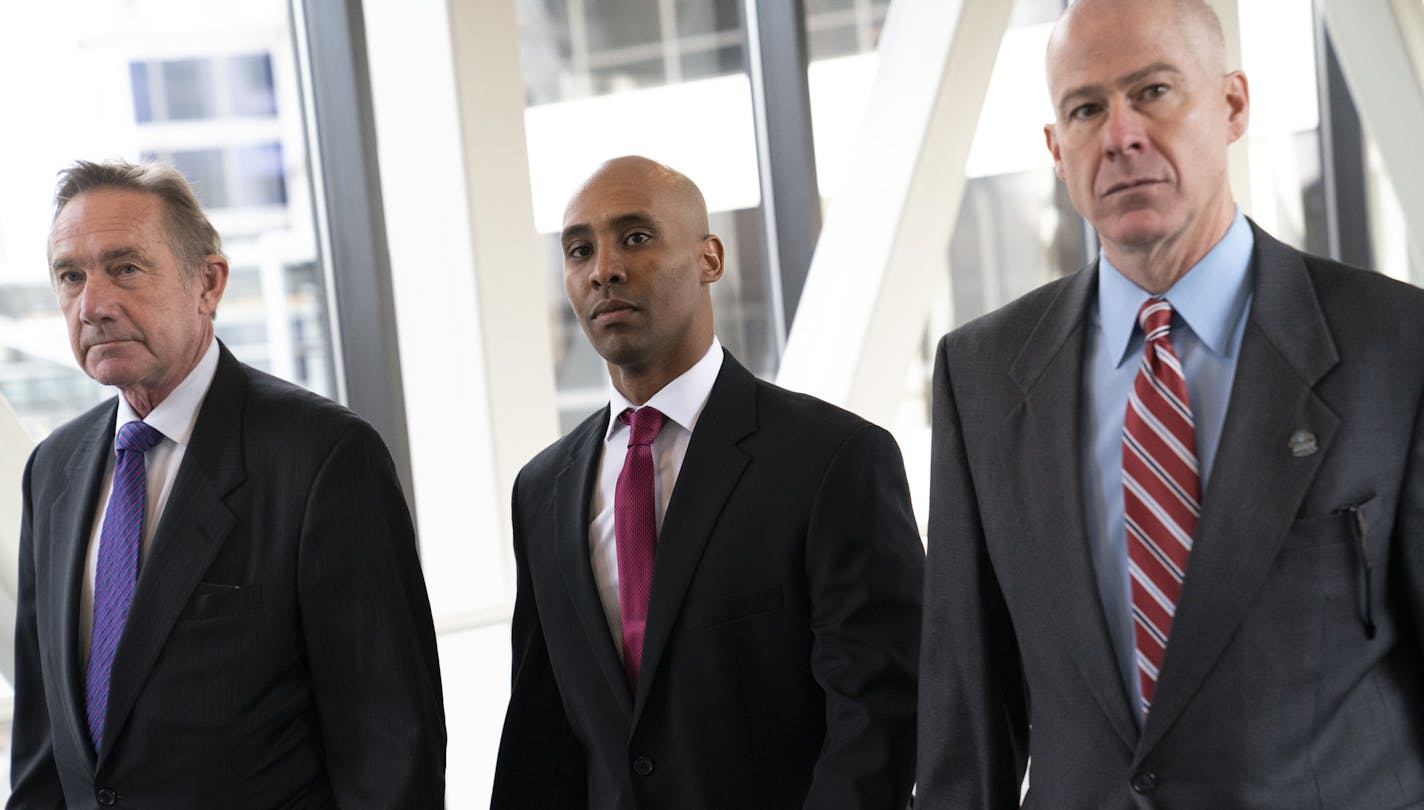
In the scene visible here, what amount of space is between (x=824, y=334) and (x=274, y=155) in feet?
5.67

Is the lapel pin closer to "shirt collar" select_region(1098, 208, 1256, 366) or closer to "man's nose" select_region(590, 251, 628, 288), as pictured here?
"shirt collar" select_region(1098, 208, 1256, 366)

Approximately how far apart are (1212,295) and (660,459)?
858 millimetres

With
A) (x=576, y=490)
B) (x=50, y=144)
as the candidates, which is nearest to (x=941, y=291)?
(x=50, y=144)

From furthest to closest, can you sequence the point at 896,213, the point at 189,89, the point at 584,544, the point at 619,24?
the point at 619,24
the point at 896,213
the point at 189,89
the point at 584,544

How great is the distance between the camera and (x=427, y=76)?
3.35 meters

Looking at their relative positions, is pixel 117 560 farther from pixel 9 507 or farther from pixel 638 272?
pixel 9 507

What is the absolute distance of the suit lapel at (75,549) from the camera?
7.10ft

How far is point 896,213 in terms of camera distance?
4.60 m

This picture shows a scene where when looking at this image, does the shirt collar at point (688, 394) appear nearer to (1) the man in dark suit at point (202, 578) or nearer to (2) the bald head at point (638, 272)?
(2) the bald head at point (638, 272)

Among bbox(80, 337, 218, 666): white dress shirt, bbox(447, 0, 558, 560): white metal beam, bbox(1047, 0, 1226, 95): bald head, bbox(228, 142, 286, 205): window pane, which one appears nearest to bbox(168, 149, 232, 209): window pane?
bbox(228, 142, 286, 205): window pane

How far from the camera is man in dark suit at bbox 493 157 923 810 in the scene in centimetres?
202

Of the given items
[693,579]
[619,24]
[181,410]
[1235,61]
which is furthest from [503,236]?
[1235,61]

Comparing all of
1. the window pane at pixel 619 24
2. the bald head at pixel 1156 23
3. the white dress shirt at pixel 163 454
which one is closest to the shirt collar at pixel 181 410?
the white dress shirt at pixel 163 454

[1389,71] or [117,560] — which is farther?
[1389,71]
